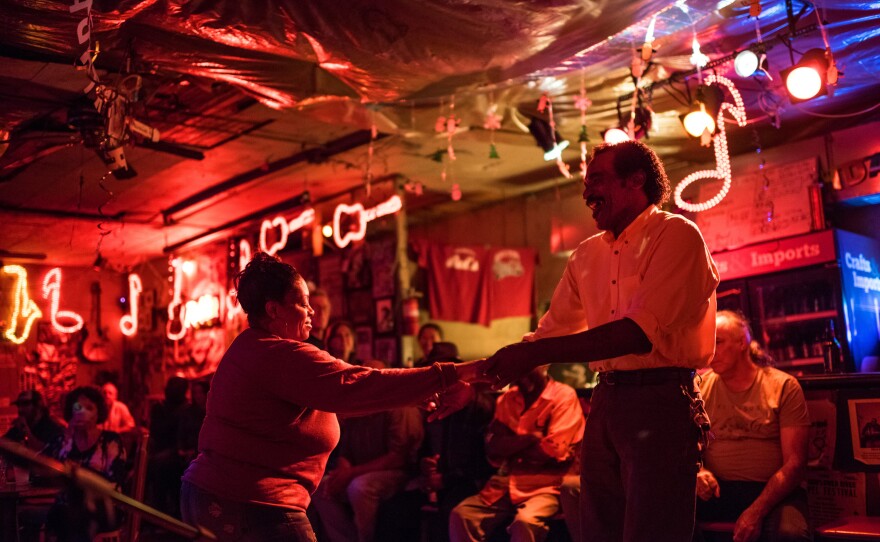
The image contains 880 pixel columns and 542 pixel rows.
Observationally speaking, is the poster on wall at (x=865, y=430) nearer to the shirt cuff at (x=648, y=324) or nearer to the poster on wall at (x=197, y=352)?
the shirt cuff at (x=648, y=324)

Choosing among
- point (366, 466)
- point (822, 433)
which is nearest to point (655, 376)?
point (822, 433)

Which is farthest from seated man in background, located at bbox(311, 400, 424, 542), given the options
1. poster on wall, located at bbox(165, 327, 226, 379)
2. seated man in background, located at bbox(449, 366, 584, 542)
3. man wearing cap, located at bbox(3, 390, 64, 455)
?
poster on wall, located at bbox(165, 327, 226, 379)

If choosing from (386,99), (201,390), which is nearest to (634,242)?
(386,99)

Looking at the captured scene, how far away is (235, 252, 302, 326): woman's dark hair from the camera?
3.18 metres

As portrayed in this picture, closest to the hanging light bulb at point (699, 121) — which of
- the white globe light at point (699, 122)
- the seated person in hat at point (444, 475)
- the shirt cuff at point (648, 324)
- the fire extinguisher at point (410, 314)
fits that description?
the white globe light at point (699, 122)

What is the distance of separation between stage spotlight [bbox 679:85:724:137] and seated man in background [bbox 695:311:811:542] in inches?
77.3

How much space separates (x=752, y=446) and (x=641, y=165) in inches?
95.2

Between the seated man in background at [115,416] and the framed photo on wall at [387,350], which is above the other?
the framed photo on wall at [387,350]

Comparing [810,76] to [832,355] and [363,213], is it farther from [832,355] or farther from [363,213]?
[363,213]

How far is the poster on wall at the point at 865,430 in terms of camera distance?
4.64m

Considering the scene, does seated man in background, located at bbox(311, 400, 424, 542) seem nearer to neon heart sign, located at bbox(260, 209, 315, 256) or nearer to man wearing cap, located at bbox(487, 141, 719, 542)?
man wearing cap, located at bbox(487, 141, 719, 542)

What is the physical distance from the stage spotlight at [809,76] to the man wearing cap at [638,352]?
3.10 m

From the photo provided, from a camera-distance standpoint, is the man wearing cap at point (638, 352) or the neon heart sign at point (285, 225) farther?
the neon heart sign at point (285, 225)

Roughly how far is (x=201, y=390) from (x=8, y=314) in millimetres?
6455
